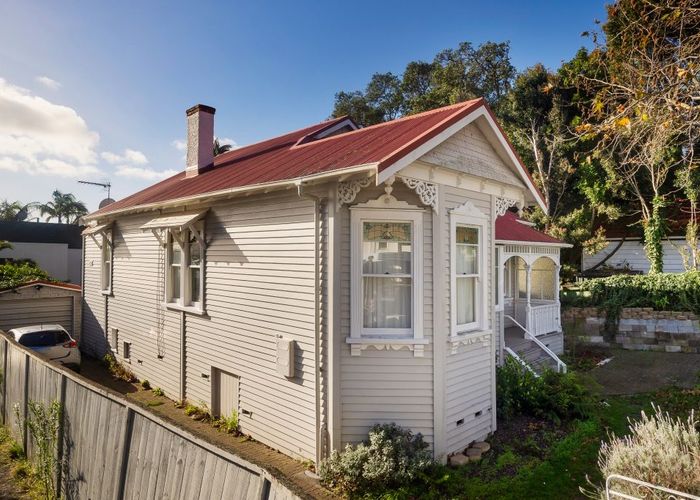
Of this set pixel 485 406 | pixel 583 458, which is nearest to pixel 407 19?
pixel 485 406

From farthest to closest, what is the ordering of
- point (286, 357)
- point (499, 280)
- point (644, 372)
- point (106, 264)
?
point (106, 264)
point (644, 372)
point (499, 280)
point (286, 357)

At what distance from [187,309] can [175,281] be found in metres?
1.41

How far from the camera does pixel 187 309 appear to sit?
1048 centimetres

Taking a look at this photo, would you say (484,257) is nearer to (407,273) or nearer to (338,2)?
(407,273)

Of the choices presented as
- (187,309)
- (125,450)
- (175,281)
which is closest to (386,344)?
(125,450)

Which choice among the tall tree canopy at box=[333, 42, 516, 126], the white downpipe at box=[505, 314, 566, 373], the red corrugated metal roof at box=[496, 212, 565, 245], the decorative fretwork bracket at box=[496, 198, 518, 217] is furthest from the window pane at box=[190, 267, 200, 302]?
the tall tree canopy at box=[333, 42, 516, 126]

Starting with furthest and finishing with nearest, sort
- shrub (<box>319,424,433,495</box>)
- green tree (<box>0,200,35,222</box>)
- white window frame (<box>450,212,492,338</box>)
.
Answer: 1. green tree (<box>0,200,35,222</box>)
2. white window frame (<box>450,212,492,338</box>)
3. shrub (<box>319,424,433,495</box>)

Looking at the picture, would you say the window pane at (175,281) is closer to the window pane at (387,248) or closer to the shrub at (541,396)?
the window pane at (387,248)

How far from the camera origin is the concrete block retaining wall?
1617cm

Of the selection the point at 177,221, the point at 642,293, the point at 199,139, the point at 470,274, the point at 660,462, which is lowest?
the point at 660,462

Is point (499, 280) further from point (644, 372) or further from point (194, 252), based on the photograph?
point (194, 252)

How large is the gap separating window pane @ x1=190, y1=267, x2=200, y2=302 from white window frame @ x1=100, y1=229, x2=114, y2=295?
17.4 ft

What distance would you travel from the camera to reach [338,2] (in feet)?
43.5

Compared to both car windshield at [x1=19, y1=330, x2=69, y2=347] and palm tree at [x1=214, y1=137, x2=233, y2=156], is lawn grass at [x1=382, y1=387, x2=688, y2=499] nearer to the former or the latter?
car windshield at [x1=19, y1=330, x2=69, y2=347]
